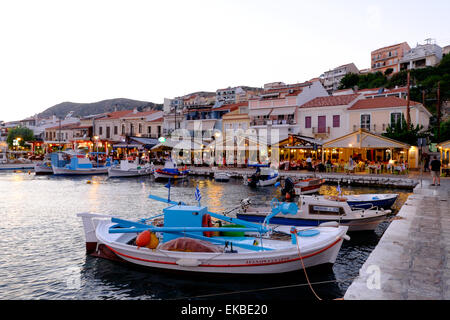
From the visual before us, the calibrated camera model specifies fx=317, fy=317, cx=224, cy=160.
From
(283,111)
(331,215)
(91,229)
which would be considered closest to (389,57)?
(283,111)

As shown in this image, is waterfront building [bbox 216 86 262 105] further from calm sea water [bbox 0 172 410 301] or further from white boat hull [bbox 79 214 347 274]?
white boat hull [bbox 79 214 347 274]

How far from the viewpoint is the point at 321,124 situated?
135 ft

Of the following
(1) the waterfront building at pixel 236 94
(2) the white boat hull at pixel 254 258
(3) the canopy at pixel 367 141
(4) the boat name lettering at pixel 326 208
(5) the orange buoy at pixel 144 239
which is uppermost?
(1) the waterfront building at pixel 236 94

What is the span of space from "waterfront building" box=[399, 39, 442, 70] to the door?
4794 cm

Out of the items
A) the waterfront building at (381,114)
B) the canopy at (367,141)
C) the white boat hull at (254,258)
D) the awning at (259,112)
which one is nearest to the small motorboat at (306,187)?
the canopy at (367,141)

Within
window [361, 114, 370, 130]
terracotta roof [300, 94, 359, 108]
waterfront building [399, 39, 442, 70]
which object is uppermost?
waterfront building [399, 39, 442, 70]

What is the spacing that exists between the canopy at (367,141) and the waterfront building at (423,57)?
5561 cm

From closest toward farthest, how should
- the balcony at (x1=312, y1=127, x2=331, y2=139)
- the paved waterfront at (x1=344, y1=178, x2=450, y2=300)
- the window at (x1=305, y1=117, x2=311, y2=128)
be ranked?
the paved waterfront at (x1=344, y1=178, x2=450, y2=300), the balcony at (x1=312, y1=127, x2=331, y2=139), the window at (x1=305, y1=117, x2=311, y2=128)

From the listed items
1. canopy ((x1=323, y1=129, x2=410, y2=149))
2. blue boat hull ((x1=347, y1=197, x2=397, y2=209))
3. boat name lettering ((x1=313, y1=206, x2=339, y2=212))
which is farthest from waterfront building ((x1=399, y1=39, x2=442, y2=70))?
boat name lettering ((x1=313, y1=206, x2=339, y2=212))

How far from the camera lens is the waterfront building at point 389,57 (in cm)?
8725

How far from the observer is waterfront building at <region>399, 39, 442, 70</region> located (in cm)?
7406

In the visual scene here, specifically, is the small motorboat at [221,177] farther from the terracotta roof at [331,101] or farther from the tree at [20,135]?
the tree at [20,135]

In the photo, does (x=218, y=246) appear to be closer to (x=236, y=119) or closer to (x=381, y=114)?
(x=381, y=114)
